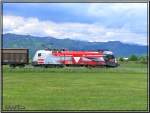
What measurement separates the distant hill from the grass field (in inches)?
8.2

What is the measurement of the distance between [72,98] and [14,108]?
0.59 meters

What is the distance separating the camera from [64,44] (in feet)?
12.2

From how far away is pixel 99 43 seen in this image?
3.73 m

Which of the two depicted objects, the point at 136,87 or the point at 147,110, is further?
the point at 136,87

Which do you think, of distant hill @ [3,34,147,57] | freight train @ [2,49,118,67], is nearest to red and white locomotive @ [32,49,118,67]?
freight train @ [2,49,118,67]

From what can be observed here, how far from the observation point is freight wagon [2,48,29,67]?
352 centimetres

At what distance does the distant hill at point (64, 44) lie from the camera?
142 inches

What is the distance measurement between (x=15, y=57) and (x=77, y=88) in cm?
73

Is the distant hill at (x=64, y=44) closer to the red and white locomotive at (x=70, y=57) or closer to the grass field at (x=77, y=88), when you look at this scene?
the red and white locomotive at (x=70, y=57)

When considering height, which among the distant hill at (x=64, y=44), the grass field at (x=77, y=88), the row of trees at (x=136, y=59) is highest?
the distant hill at (x=64, y=44)

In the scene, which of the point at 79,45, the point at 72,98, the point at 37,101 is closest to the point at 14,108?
the point at 37,101

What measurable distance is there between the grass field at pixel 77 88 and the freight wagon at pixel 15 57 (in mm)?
74

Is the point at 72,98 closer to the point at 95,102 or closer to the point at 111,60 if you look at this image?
the point at 95,102

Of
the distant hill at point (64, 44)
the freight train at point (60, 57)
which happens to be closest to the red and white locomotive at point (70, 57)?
the freight train at point (60, 57)
